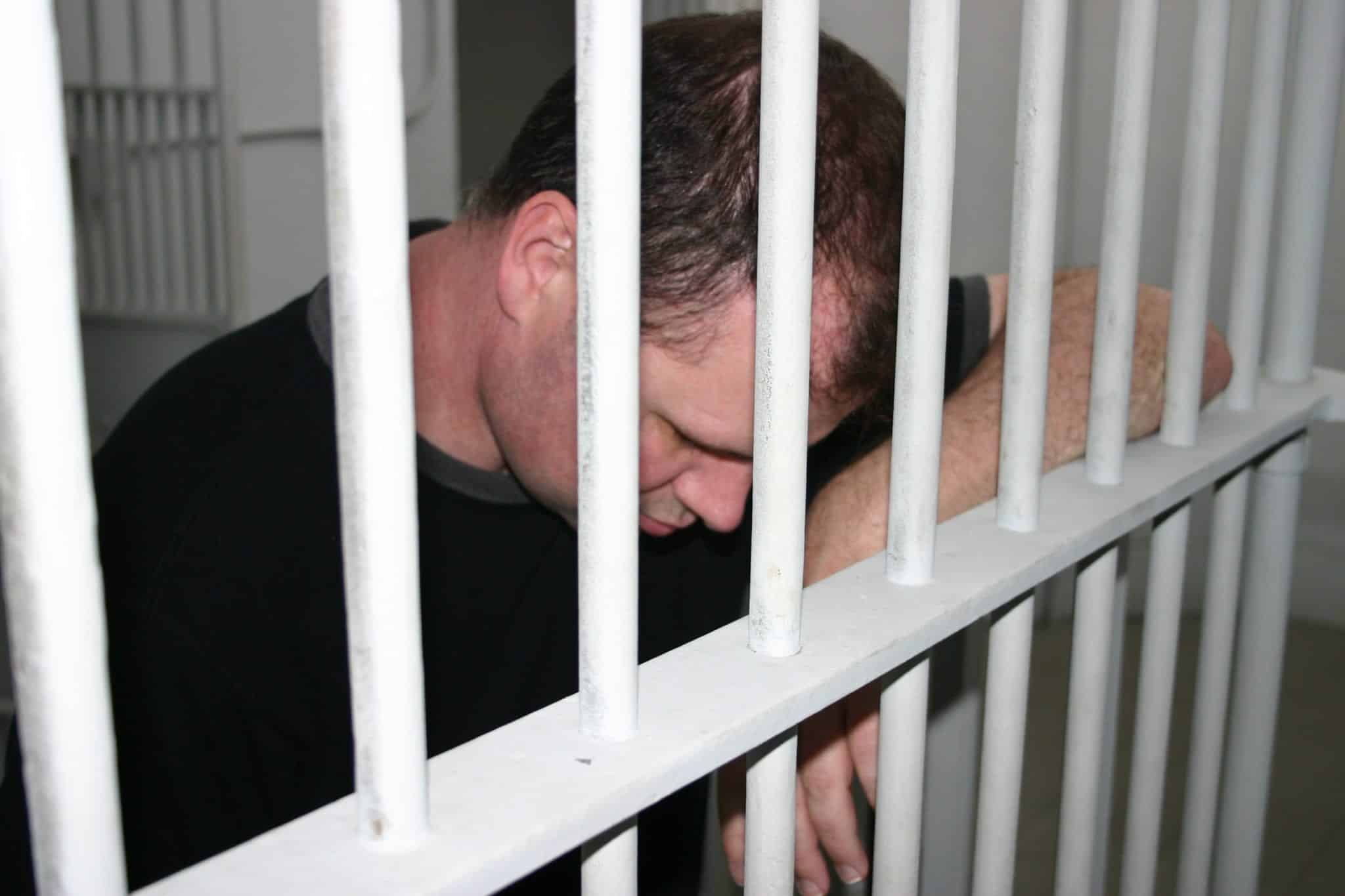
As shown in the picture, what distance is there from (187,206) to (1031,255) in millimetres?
2589

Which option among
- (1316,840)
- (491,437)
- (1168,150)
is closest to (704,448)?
(491,437)

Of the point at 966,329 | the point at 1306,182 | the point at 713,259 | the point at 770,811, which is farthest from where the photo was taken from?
the point at 966,329

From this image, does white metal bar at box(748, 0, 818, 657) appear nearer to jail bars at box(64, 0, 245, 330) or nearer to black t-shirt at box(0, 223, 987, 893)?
black t-shirt at box(0, 223, 987, 893)

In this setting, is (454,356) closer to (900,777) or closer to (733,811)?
(733,811)

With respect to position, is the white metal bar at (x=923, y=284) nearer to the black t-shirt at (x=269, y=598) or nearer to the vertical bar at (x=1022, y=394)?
the vertical bar at (x=1022, y=394)

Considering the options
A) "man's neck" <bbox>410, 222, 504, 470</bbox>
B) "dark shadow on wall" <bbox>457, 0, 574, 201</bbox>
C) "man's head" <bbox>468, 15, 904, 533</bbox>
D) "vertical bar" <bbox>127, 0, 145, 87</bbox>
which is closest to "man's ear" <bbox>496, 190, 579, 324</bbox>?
"man's head" <bbox>468, 15, 904, 533</bbox>

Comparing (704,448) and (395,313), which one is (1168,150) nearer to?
(704,448)

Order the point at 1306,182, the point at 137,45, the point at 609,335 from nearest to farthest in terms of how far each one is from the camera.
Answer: the point at 609,335 < the point at 1306,182 < the point at 137,45

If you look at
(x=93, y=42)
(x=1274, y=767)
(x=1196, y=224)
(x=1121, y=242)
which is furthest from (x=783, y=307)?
(x=93, y=42)

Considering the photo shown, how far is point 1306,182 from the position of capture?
0.98m

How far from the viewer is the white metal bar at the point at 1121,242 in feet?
2.27

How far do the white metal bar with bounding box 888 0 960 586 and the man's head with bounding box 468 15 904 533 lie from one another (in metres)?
0.24

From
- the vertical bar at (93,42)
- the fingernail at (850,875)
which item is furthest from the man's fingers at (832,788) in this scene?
the vertical bar at (93,42)

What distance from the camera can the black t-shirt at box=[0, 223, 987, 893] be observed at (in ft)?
3.06
